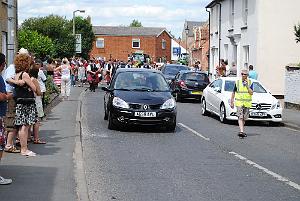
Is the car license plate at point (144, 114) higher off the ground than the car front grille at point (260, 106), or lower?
lower

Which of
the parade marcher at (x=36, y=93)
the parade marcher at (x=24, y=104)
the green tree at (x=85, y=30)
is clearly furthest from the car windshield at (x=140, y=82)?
the green tree at (x=85, y=30)

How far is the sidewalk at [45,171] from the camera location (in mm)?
7383

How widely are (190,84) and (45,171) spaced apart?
18974 millimetres

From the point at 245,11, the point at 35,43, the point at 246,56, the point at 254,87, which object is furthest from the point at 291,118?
the point at 35,43

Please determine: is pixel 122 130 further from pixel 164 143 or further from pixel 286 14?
pixel 286 14

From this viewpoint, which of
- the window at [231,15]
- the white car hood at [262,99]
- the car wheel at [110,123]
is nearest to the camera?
the car wheel at [110,123]

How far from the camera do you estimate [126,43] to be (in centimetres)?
9538

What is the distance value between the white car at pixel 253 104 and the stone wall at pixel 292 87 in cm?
427

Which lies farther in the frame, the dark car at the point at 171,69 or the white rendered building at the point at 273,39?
the dark car at the point at 171,69

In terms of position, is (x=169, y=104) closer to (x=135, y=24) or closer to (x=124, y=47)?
(x=124, y=47)

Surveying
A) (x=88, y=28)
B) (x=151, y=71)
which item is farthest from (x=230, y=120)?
(x=88, y=28)

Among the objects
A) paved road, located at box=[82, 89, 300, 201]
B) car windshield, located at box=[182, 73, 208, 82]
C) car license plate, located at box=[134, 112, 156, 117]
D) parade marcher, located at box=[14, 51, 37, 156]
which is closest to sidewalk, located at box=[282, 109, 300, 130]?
paved road, located at box=[82, 89, 300, 201]

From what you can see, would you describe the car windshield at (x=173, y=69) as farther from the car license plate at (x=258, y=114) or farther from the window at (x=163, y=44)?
the window at (x=163, y=44)

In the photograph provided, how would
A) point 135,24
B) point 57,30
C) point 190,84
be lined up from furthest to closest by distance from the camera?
point 135,24
point 57,30
point 190,84
